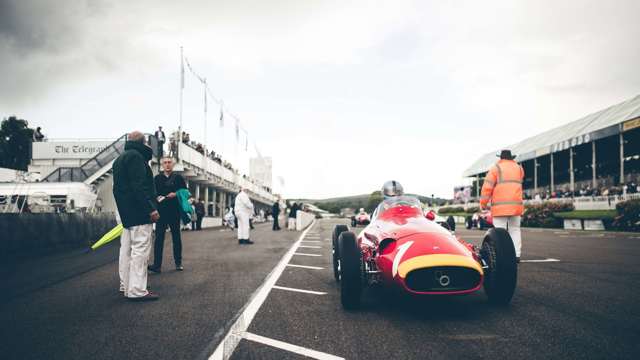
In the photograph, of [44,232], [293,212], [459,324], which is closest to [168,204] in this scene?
[459,324]

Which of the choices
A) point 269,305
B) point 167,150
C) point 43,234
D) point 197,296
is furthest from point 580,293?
point 167,150

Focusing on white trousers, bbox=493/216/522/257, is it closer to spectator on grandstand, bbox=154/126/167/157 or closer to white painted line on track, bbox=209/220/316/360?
white painted line on track, bbox=209/220/316/360

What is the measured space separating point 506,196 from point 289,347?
18.0ft

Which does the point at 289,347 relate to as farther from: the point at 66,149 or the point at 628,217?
the point at 66,149

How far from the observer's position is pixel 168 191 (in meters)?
7.86

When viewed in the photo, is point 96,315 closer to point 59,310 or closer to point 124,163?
point 59,310

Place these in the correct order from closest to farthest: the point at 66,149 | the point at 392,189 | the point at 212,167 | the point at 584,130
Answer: the point at 392,189 < the point at 584,130 < the point at 212,167 < the point at 66,149

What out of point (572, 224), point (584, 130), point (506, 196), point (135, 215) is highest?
point (584, 130)

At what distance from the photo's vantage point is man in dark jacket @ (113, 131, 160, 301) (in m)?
5.36

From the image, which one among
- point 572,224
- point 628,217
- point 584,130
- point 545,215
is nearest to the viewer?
point 628,217

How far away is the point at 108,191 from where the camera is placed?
28.0m

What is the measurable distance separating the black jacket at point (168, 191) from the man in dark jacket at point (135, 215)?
2.17m

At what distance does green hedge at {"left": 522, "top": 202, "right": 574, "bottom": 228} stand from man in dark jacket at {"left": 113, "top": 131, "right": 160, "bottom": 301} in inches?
984

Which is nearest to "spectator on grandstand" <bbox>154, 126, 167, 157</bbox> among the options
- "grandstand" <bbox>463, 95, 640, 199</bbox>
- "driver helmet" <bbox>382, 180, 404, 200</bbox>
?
"driver helmet" <bbox>382, 180, 404, 200</bbox>
